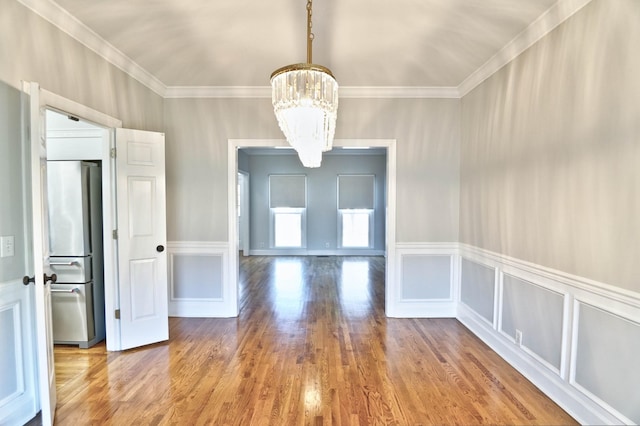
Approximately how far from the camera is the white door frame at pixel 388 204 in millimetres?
3760

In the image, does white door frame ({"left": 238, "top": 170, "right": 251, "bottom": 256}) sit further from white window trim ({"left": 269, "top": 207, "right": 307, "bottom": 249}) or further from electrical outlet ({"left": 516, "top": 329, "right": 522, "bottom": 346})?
electrical outlet ({"left": 516, "top": 329, "right": 522, "bottom": 346})

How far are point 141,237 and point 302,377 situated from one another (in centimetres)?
207

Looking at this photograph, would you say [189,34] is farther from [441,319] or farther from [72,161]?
[441,319]

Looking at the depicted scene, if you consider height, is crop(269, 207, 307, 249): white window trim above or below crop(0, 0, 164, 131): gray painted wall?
below

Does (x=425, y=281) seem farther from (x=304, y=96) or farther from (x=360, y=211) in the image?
(x=360, y=211)

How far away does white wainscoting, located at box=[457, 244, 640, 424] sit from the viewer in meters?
1.72

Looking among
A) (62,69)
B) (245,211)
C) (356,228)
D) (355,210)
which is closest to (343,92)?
(62,69)

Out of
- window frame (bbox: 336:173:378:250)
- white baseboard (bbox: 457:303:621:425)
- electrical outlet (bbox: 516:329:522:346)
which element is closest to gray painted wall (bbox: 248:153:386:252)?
window frame (bbox: 336:173:378:250)

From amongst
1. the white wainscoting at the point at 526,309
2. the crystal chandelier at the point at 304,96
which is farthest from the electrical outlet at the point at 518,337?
the crystal chandelier at the point at 304,96

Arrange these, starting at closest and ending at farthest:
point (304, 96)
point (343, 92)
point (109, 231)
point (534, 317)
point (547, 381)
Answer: point (304, 96) < point (547, 381) < point (534, 317) < point (109, 231) < point (343, 92)

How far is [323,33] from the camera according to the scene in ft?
8.32

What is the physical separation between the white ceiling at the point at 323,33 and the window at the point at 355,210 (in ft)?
16.8

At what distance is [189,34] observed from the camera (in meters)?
2.56

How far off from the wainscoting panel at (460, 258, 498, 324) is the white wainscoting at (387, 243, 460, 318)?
16 centimetres
